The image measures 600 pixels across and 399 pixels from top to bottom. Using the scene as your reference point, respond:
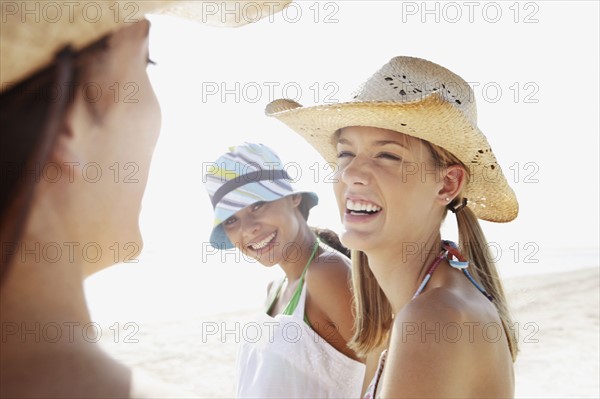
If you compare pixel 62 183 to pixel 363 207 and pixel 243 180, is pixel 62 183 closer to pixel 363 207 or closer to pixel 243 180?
pixel 363 207

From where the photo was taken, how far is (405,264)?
241cm

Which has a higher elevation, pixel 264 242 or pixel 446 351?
pixel 264 242

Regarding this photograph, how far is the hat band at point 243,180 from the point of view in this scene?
11.2 feet

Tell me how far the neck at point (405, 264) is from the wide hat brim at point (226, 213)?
1.03m

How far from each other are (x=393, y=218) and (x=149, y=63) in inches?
72.6

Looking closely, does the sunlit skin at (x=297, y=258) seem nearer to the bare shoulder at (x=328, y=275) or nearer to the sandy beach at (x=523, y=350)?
the bare shoulder at (x=328, y=275)

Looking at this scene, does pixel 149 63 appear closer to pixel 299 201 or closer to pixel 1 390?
pixel 1 390

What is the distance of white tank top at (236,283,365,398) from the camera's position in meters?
2.83

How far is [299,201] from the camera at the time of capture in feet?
11.9

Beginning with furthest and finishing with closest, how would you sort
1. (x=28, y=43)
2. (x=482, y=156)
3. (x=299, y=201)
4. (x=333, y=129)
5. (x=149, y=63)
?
(x=299, y=201) < (x=333, y=129) < (x=482, y=156) < (x=149, y=63) < (x=28, y=43)

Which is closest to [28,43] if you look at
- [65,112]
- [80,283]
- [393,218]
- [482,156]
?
[65,112]

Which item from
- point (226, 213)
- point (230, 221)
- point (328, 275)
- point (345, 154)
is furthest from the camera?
point (230, 221)

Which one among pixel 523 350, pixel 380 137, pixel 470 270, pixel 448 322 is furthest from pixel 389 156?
pixel 523 350

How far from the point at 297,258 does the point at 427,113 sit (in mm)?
1327
